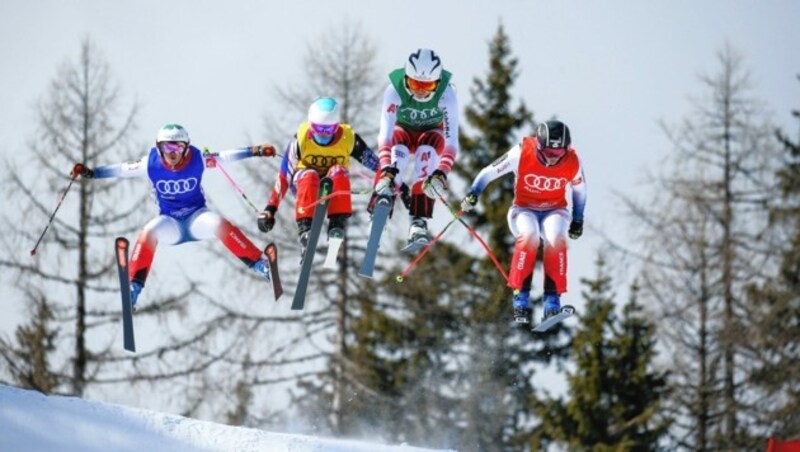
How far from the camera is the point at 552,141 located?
16.4 metres

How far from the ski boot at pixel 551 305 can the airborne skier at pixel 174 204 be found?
3.09 m

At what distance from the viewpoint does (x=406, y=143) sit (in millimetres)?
17422

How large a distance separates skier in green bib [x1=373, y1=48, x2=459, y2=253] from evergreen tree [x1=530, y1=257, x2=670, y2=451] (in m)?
12.9

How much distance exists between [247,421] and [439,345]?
4.01m

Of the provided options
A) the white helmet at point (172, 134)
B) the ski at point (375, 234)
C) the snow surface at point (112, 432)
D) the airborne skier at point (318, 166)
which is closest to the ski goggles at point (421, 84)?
the airborne skier at point (318, 166)

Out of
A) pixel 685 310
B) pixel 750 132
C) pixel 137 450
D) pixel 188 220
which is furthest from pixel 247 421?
pixel 137 450

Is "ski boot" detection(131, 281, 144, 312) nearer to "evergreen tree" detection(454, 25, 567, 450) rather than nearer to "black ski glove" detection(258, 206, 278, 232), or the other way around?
"black ski glove" detection(258, 206, 278, 232)

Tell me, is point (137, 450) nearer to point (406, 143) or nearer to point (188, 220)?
point (188, 220)

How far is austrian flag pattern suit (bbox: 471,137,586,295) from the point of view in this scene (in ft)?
54.7

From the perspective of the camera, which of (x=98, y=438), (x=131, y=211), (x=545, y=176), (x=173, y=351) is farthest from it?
(x=173, y=351)

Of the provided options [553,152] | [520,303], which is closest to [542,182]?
[553,152]

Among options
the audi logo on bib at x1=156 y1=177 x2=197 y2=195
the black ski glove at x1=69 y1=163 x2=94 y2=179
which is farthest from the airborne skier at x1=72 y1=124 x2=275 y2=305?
the black ski glove at x1=69 y1=163 x2=94 y2=179

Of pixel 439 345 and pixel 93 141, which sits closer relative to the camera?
pixel 93 141

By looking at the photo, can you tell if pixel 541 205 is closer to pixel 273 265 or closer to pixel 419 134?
pixel 419 134
